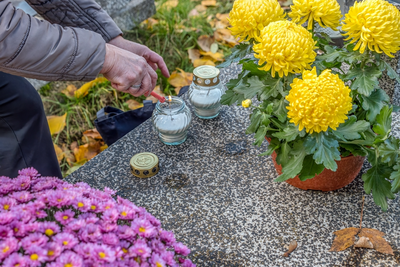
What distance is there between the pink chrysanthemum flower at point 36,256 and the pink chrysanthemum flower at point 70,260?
0.03 m

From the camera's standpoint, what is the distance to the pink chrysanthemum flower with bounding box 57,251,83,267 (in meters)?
0.66

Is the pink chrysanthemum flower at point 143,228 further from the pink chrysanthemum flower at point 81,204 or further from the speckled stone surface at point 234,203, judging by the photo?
the speckled stone surface at point 234,203

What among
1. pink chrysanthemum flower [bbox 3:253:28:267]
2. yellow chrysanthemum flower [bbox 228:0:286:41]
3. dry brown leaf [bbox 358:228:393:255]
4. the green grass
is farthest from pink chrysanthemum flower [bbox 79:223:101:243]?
the green grass

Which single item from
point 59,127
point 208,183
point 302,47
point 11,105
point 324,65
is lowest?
point 59,127

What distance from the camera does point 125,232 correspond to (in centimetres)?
78

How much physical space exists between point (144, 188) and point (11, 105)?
0.69m

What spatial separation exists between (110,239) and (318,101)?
62 cm

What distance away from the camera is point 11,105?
157 cm

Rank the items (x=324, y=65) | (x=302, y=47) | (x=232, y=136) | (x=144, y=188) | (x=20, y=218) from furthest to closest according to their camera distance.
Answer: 1. (x=232, y=136)
2. (x=144, y=188)
3. (x=324, y=65)
4. (x=302, y=47)
5. (x=20, y=218)

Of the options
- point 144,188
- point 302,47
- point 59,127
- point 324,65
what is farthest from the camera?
point 59,127

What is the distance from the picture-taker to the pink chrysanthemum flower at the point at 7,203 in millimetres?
815

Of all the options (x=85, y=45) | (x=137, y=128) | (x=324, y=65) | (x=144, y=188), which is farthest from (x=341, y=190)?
(x=85, y=45)

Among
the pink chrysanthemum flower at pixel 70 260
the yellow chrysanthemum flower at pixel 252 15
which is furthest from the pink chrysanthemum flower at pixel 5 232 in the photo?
the yellow chrysanthemum flower at pixel 252 15

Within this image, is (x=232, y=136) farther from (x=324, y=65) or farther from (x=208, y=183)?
(x=324, y=65)
